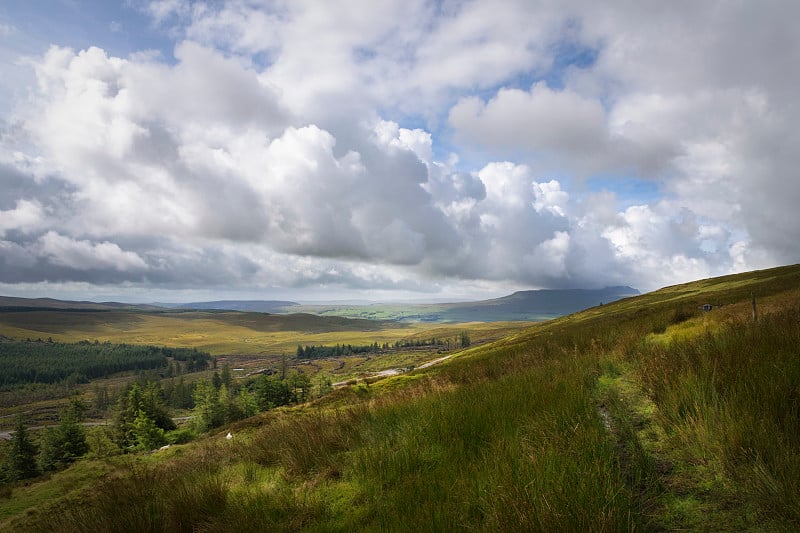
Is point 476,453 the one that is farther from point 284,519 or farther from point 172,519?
point 172,519

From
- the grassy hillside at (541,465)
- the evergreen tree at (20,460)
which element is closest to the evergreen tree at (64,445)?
the evergreen tree at (20,460)

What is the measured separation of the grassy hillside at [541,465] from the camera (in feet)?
10.2

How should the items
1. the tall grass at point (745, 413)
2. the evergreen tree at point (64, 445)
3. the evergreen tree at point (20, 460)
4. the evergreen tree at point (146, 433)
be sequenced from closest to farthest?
1. the tall grass at point (745, 413)
2. the evergreen tree at point (20, 460)
3. the evergreen tree at point (64, 445)
4. the evergreen tree at point (146, 433)

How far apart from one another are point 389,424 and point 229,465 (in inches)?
138

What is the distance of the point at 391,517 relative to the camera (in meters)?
3.88

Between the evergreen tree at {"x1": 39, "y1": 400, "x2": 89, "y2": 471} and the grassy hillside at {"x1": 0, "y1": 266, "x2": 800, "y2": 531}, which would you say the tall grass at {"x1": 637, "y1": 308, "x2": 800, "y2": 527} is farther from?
the evergreen tree at {"x1": 39, "y1": 400, "x2": 89, "y2": 471}

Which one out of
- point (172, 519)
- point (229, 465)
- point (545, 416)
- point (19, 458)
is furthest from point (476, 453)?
point (19, 458)

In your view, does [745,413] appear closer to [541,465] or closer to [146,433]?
[541,465]

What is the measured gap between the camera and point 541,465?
3545mm

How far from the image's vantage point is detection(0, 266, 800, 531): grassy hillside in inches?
122

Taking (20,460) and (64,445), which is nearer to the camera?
(20,460)

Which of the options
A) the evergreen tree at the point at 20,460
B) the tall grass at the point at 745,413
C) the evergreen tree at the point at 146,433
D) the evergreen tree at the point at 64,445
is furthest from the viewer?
the evergreen tree at the point at 146,433

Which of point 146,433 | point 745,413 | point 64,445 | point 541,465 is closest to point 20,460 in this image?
point 64,445

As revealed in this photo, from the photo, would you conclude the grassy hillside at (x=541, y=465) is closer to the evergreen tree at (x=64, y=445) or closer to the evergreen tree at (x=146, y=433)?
the evergreen tree at (x=146, y=433)
